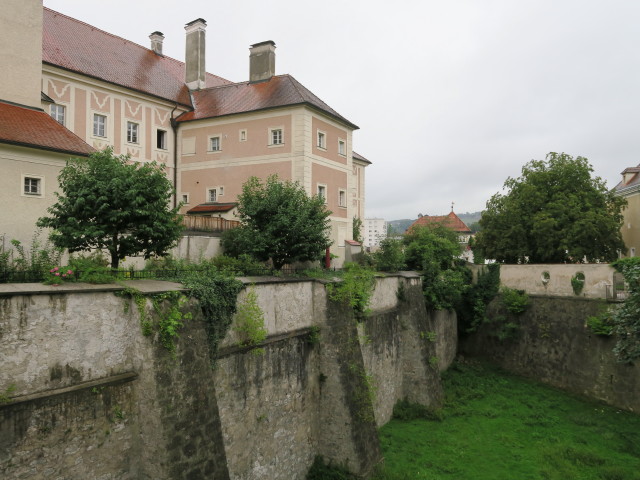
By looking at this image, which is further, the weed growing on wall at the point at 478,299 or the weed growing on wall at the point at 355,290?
the weed growing on wall at the point at 478,299

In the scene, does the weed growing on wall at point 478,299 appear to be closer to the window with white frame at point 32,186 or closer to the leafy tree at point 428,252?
the leafy tree at point 428,252

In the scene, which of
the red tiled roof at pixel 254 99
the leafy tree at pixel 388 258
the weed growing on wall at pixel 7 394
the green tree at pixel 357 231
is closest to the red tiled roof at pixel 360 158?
the green tree at pixel 357 231

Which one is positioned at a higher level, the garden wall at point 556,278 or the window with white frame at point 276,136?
the window with white frame at point 276,136

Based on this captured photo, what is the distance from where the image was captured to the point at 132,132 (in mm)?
26375

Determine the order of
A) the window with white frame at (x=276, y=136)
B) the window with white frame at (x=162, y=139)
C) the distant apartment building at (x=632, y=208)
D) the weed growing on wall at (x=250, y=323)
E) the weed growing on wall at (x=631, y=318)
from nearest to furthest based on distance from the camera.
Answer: the weed growing on wall at (x=250, y=323) < the weed growing on wall at (x=631, y=318) < the window with white frame at (x=276, y=136) < the window with white frame at (x=162, y=139) < the distant apartment building at (x=632, y=208)

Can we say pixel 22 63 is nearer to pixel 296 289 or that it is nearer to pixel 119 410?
pixel 296 289

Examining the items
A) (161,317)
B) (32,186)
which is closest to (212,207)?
(32,186)

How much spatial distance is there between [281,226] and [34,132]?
915cm

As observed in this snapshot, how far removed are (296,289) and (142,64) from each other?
22.7m

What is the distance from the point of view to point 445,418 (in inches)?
744

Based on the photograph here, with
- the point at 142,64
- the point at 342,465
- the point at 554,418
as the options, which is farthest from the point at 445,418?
the point at 142,64

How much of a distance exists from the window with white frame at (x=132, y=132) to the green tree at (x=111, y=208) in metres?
Result: 14.4

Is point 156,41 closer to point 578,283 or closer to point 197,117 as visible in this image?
point 197,117

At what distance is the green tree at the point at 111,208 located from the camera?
12.0 metres
